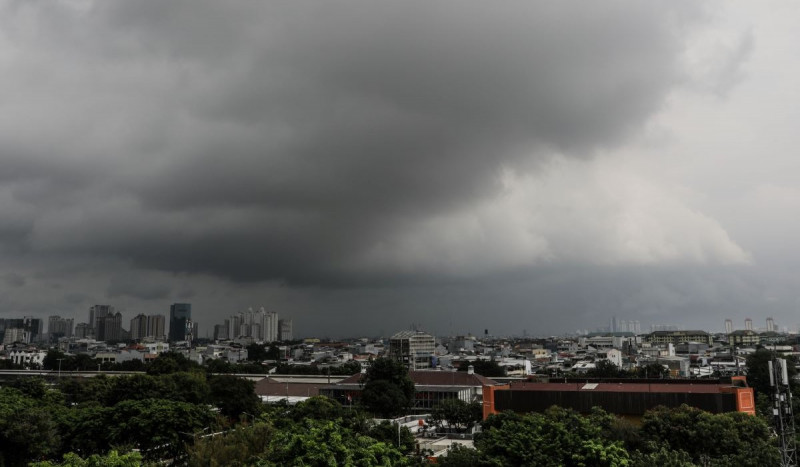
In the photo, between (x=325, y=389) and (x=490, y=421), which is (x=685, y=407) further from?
(x=325, y=389)

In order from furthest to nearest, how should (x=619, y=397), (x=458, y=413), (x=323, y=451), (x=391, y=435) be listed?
(x=458, y=413), (x=619, y=397), (x=391, y=435), (x=323, y=451)

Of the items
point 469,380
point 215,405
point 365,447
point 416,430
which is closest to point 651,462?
point 365,447

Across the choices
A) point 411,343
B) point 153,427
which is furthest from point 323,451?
point 411,343

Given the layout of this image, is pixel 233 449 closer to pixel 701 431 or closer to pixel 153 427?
pixel 153 427

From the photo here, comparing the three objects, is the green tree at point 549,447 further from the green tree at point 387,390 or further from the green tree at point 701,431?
the green tree at point 387,390

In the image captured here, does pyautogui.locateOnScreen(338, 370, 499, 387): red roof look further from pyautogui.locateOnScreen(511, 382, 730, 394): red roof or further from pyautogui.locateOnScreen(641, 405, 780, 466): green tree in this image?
pyautogui.locateOnScreen(641, 405, 780, 466): green tree

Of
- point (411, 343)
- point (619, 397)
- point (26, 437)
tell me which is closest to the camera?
point (26, 437)

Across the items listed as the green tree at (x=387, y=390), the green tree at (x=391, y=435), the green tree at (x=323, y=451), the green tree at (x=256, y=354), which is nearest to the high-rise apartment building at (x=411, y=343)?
the green tree at (x=256, y=354)

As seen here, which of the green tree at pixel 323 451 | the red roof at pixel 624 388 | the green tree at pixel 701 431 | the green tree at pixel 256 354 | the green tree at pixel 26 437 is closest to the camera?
the green tree at pixel 323 451

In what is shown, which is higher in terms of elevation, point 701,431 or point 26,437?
point 701,431
